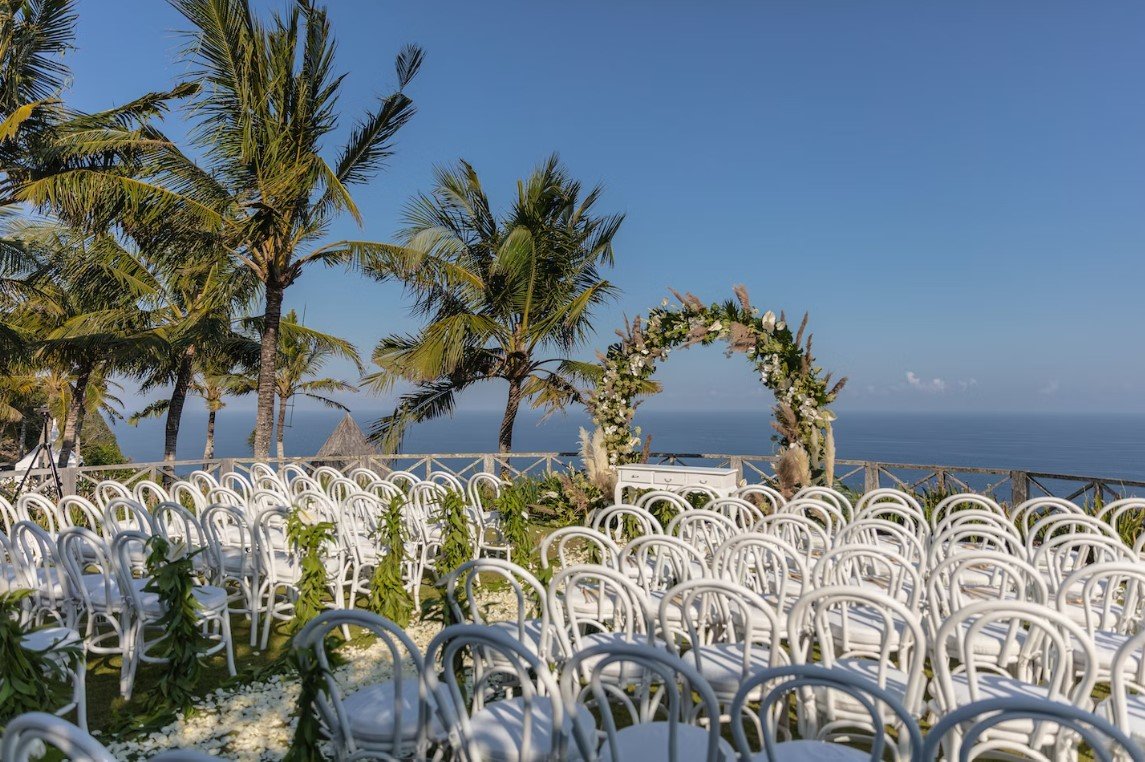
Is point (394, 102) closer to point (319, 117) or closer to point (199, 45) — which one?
point (319, 117)

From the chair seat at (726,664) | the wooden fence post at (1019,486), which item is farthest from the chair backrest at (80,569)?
the wooden fence post at (1019,486)

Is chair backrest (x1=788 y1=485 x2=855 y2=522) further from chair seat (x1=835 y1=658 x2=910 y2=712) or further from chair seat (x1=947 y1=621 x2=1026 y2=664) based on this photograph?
chair seat (x1=835 y1=658 x2=910 y2=712)

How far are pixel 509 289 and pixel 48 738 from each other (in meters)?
11.4

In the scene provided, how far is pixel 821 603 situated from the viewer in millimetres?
2617

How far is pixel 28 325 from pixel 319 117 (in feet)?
45.6

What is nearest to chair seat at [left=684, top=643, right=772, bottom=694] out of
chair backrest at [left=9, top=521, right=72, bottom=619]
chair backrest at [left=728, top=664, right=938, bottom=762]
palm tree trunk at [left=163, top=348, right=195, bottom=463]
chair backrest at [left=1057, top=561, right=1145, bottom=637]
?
chair backrest at [left=728, top=664, right=938, bottom=762]

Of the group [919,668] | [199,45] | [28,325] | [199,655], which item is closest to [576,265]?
[199,45]

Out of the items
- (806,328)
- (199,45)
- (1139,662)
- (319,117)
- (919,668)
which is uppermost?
(199,45)

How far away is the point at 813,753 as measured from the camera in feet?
7.18

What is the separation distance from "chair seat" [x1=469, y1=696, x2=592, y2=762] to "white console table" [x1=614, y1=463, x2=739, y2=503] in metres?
5.38

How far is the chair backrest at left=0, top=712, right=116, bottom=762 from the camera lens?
1.22 m

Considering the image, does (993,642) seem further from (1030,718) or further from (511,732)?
(511,732)

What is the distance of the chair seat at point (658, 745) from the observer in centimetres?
212

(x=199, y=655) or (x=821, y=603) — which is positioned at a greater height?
(x=821, y=603)
